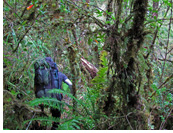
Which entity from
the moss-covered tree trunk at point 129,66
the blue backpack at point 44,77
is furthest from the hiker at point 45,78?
the moss-covered tree trunk at point 129,66

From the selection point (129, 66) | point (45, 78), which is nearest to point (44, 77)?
point (45, 78)

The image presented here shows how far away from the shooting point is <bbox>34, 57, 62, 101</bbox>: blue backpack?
7.94ft

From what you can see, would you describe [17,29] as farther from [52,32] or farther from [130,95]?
[130,95]

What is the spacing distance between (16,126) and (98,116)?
1.10 m

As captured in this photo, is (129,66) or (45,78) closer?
(129,66)

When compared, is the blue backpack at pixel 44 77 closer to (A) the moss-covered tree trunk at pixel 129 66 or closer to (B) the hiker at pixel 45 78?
(B) the hiker at pixel 45 78

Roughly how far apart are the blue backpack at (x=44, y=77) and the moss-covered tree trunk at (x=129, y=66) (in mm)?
Result: 1077

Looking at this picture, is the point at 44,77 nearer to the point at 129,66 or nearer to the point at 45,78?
the point at 45,78

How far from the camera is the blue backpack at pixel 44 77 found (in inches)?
95.3

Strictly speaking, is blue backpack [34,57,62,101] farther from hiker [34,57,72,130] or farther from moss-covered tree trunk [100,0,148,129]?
moss-covered tree trunk [100,0,148,129]

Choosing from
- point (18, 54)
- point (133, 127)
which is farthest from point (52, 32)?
point (133, 127)

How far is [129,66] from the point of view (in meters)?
1.87

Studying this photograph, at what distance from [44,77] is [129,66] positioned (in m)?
1.35

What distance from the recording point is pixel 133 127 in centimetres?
179
